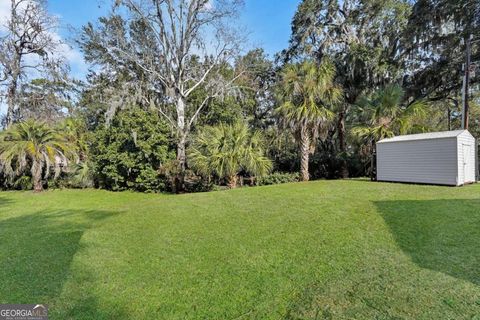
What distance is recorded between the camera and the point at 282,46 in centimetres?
1670

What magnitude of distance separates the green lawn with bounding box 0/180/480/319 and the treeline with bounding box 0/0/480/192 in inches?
204

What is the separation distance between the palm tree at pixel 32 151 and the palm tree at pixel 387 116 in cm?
1285

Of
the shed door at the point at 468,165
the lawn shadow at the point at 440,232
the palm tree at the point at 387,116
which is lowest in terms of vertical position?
the lawn shadow at the point at 440,232

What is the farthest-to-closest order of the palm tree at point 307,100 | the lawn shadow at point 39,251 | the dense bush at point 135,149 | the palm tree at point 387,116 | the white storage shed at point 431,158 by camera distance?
the palm tree at point 307,100, the dense bush at point 135,149, the palm tree at point 387,116, the white storage shed at point 431,158, the lawn shadow at point 39,251

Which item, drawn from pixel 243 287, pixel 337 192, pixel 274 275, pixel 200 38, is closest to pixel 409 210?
pixel 337 192

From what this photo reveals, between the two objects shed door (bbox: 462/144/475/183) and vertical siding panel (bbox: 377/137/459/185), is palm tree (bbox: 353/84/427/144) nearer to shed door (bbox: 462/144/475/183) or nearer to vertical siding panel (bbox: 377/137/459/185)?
vertical siding panel (bbox: 377/137/459/185)

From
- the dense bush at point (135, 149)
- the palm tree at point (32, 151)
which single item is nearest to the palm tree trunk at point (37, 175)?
the palm tree at point (32, 151)

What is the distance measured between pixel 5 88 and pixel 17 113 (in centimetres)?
162

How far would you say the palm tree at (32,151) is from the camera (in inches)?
451

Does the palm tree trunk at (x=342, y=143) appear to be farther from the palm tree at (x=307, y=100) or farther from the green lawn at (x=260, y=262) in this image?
the green lawn at (x=260, y=262)

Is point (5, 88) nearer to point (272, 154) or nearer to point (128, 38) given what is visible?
point (128, 38)

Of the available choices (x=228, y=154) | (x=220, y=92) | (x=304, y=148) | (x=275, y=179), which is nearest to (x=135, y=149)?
(x=228, y=154)

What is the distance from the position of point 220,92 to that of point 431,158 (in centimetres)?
912

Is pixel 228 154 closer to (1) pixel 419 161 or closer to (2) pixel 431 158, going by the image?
(1) pixel 419 161
